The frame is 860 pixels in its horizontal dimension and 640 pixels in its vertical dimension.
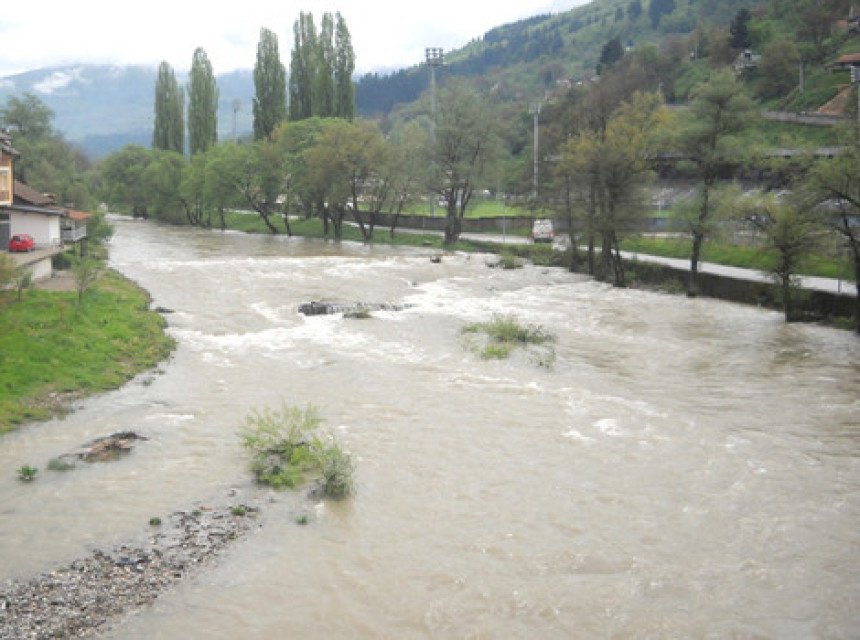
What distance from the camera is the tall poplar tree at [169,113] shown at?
339 feet

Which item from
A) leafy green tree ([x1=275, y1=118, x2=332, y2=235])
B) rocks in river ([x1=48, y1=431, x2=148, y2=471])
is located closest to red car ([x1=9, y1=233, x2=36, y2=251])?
rocks in river ([x1=48, y1=431, x2=148, y2=471])

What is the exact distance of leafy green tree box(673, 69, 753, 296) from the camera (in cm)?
3328

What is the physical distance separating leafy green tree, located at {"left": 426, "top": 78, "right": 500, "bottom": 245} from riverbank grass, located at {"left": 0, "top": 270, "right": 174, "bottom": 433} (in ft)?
101

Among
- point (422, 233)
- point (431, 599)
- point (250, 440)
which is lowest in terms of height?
point (431, 599)

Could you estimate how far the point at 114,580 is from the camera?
10.2 meters

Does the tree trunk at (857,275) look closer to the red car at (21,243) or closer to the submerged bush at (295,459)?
the submerged bush at (295,459)

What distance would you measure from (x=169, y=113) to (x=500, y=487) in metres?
102

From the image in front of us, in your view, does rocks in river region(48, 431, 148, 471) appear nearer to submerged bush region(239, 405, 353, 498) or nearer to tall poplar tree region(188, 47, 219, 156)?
submerged bush region(239, 405, 353, 498)

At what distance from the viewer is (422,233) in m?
64.9

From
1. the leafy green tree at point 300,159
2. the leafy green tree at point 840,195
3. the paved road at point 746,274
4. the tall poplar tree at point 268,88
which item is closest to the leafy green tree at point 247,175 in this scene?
the leafy green tree at point 300,159

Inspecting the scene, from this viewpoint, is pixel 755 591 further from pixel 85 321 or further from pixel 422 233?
pixel 422 233

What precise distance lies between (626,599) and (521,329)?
15845 millimetres

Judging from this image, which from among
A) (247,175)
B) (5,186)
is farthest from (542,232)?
(5,186)

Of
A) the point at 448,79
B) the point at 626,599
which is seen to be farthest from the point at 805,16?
the point at 626,599
